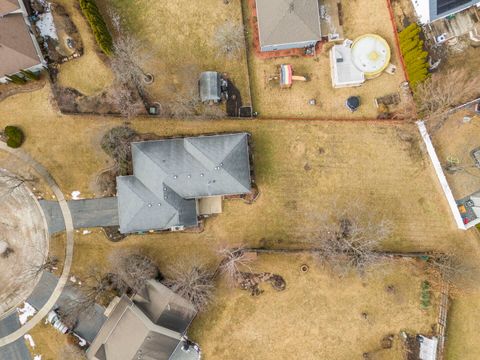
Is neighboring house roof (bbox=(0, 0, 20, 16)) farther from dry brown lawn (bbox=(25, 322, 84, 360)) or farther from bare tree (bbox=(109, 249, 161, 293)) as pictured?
dry brown lawn (bbox=(25, 322, 84, 360))

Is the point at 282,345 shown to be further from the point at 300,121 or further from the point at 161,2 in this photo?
the point at 161,2

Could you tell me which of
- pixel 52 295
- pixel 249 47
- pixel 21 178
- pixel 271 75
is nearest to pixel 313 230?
pixel 271 75

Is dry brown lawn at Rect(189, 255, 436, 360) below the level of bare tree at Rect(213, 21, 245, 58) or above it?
below

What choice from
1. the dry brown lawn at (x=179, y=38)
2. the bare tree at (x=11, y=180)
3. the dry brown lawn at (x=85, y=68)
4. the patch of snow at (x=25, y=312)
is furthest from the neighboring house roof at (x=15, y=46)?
the patch of snow at (x=25, y=312)

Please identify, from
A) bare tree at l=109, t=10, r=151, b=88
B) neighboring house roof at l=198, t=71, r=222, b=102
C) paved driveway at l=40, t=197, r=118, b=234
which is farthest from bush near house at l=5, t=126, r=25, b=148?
neighboring house roof at l=198, t=71, r=222, b=102

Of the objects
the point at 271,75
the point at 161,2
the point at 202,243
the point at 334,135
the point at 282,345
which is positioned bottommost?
the point at 282,345

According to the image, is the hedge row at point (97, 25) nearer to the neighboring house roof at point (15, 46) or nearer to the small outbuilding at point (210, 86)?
the neighboring house roof at point (15, 46)
